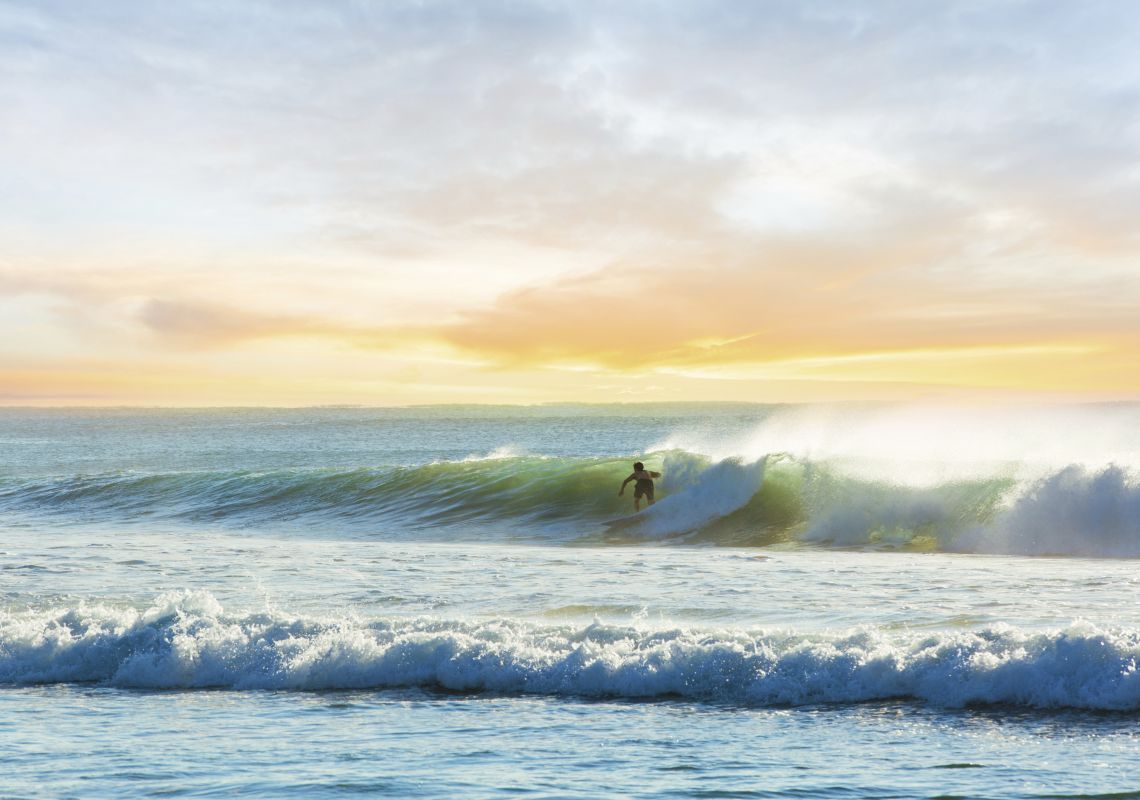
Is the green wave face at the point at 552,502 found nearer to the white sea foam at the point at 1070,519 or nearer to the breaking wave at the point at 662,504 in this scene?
the breaking wave at the point at 662,504

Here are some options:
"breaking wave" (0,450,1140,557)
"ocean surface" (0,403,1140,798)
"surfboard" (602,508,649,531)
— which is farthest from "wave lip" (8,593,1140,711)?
"surfboard" (602,508,649,531)

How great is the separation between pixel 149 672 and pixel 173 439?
85102mm

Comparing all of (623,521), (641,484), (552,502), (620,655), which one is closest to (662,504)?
(641,484)

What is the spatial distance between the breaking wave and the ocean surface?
10 cm

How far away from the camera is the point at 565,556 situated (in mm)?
17594

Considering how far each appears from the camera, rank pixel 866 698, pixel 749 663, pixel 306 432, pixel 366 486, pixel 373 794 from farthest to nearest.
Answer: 1. pixel 306 432
2. pixel 366 486
3. pixel 749 663
4. pixel 866 698
5. pixel 373 794

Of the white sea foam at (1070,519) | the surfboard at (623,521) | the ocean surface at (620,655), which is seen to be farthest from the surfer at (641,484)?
the white sea foam at (1070,519)

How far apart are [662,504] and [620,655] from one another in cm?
1411

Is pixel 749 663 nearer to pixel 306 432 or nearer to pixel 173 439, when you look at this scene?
pixel 173 439

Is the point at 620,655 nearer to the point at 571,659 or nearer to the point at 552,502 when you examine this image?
the point at 571,659

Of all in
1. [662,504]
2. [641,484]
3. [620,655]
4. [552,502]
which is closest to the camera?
[620,655]

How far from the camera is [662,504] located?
23.2m

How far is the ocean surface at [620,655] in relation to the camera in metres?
6.61

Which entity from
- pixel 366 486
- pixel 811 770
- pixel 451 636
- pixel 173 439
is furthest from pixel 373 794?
pixel 173 439
